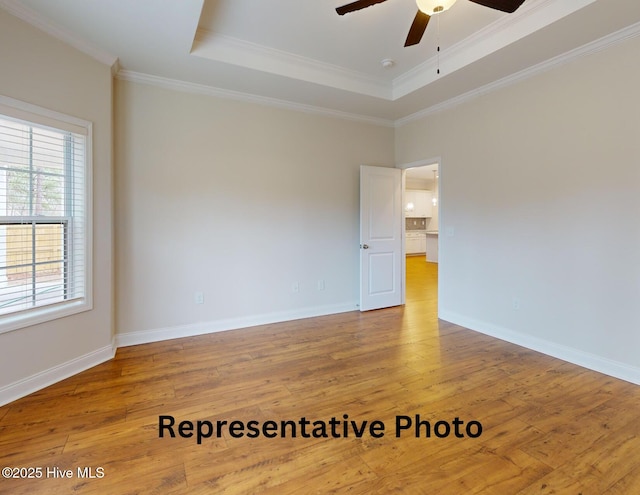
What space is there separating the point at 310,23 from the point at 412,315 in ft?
11.8

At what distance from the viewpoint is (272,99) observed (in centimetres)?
403

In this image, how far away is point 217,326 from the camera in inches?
152

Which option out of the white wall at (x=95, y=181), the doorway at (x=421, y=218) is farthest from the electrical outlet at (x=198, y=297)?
the doorway at (x=421, y=218)

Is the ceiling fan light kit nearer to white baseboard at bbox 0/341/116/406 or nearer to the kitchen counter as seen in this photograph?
white baseboard at bbox 0/341/116/406

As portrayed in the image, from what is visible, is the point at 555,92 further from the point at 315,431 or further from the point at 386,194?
the point at 315,431

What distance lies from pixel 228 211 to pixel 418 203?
29.5ft

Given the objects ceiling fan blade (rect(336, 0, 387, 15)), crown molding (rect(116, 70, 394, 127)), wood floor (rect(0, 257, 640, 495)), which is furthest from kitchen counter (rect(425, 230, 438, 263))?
ceiling fan blade (rect(336, 0, 387, 15))

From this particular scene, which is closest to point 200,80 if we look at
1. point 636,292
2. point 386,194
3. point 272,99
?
point 272,99

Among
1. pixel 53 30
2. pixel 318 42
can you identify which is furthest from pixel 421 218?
pixel 53 30

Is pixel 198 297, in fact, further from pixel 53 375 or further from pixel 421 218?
pixel 421 218

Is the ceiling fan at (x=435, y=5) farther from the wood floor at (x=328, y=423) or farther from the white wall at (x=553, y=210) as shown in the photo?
the wood floor at (x=328, y=423)

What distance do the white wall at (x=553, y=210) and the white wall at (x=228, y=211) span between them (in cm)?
147

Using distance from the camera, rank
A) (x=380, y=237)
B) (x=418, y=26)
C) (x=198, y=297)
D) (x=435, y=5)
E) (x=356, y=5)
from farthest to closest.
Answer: (x=380, y=237) → (x=198, y=297) → (x=418, y=26) → (x=356, y=5) → (x=435, y=5)

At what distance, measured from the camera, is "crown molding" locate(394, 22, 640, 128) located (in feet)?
8.68
